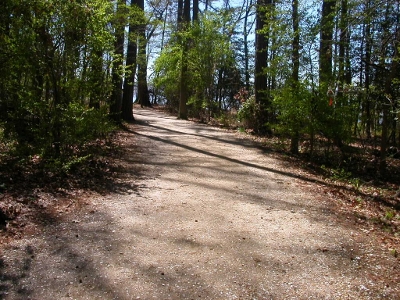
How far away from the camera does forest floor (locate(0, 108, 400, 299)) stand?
3.29m

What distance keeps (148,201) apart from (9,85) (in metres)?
3.15

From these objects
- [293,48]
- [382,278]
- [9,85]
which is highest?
[293,48]

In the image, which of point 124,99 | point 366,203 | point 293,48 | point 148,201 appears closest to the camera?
point 148,201

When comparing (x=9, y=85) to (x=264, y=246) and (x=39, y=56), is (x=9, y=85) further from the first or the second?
(x=264, y=246)

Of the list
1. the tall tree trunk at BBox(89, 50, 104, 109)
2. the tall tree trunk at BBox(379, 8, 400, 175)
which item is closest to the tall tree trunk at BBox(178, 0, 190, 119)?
the tall tree trunk at BBox(379, 8, 400, 175)

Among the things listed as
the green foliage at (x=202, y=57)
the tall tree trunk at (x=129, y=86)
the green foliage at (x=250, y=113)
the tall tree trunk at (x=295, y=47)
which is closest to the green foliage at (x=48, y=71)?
the tall tree trunk at (x=295, y=47)

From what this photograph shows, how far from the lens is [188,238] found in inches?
173

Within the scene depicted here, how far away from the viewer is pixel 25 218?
15.0ft

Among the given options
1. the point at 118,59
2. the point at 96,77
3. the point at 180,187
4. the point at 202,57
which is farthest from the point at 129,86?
the point at 180,187

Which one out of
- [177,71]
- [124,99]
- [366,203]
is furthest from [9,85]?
[177,71]

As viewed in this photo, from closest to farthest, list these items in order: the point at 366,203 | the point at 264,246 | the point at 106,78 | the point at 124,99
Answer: the point at 264,246
the point at 366,203
the point at 106,78
the point at 124,99

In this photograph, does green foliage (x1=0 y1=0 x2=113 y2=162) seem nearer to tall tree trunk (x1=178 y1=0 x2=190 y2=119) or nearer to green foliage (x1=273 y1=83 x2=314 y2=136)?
green foliage (x1=273 y1=83 x2=314 y2=136)

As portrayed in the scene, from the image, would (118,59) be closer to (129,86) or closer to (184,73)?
(129,86)

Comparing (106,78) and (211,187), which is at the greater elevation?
(106,78)
